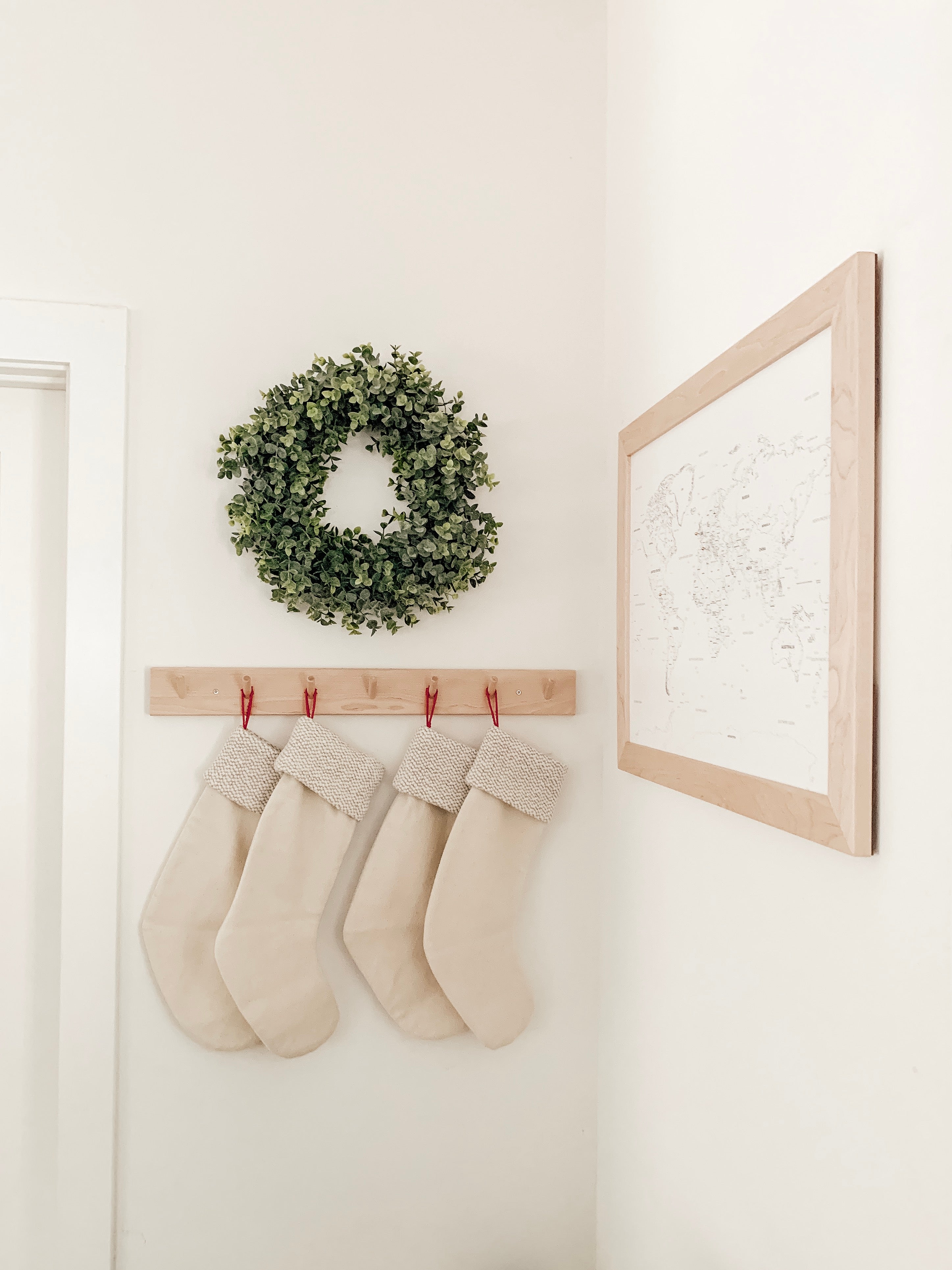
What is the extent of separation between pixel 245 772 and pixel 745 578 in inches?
31.2

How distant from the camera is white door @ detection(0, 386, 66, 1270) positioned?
1.38 metres

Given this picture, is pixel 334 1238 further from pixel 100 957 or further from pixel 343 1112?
pixel 100 957

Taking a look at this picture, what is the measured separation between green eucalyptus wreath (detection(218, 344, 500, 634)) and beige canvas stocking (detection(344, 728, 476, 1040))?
23 cm

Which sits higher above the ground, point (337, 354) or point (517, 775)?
point (337, 354)

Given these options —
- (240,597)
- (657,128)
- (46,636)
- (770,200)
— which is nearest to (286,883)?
(240,597)

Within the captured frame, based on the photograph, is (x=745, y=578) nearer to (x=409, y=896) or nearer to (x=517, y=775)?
(x=517, y=775)

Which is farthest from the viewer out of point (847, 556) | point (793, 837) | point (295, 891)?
point (295, 891)

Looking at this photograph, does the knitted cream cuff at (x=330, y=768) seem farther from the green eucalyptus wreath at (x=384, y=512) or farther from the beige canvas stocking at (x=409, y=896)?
the green eucalyptus wreath at (x=384, y=512)

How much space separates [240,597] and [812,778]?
0.91m

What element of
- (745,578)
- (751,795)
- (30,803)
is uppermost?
(745,578)

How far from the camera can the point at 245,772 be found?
133 centimetres

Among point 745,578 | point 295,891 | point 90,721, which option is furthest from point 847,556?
point 90,721

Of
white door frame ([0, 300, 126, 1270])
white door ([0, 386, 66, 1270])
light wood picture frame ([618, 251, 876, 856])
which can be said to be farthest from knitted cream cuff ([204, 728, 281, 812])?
light wood picture frame ([618, 251, 876, 856])

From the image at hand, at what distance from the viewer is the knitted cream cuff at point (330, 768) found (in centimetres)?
131
